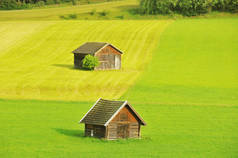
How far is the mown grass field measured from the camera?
4106cm

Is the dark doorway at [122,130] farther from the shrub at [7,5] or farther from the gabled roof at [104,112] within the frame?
the shrub at [7,5]

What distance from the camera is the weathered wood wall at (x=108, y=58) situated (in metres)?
82.6

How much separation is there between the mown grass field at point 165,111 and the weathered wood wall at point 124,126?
2.35 ft

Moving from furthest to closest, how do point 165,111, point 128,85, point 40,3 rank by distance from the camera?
1. point 40,3
2. point 128,85
3. point 165,111

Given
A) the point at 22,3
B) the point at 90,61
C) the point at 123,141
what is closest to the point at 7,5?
the point at 22,3

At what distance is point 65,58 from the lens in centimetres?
9100

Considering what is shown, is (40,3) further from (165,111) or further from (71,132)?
(71,132)

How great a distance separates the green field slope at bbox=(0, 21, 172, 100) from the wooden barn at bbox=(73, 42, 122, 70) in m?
1.70

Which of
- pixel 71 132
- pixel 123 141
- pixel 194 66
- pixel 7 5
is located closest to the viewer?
pixel 123 141

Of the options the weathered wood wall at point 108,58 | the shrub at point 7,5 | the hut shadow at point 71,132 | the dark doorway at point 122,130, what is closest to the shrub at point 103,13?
the shrub at point 7,5

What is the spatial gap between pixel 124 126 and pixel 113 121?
114 cm

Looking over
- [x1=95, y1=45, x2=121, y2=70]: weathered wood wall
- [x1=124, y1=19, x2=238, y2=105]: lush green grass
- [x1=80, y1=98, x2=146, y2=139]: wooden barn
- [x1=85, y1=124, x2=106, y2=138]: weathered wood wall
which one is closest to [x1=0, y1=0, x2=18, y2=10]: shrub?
[x1=124, y1=19, x2=238, y2=105]: lush green grass

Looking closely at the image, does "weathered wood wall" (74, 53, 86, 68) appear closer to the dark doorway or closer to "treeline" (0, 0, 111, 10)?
the dark doorway

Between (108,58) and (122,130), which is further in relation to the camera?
(108,58)
